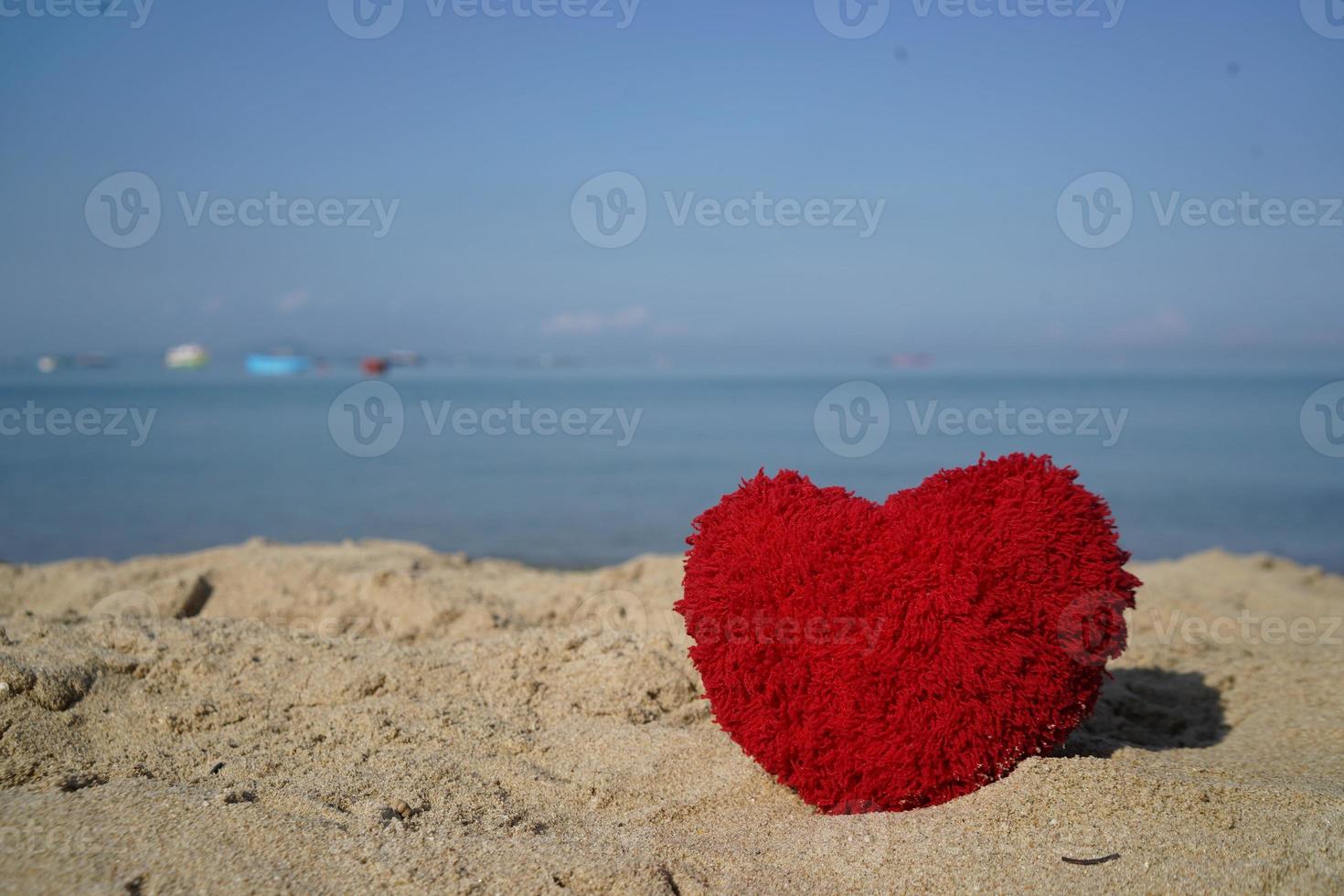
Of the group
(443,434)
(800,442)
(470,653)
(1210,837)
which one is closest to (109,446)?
(443,434)

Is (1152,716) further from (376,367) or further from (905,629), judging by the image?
(376,367)

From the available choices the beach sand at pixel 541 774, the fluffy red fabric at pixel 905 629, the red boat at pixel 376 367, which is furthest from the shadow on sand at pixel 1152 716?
the red boat at pixel 376 367

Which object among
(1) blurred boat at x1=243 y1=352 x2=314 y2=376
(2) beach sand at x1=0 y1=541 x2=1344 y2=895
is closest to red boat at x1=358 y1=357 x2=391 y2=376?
(1) blurred boat at x1=243 y1=352 x2=314 y2=376

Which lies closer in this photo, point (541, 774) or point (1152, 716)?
point (541, 774)

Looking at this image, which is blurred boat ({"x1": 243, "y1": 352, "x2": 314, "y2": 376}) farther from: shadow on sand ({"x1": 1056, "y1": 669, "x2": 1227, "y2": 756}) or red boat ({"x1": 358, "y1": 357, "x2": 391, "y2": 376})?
shadow on sand ({"x1": 1056, "y1": 669, "x2": 1227, "y2": 756})

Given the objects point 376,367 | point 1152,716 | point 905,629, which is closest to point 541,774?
point 905,629

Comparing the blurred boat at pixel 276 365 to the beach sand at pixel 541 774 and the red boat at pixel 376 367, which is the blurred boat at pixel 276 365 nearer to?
the red boat at pixel 376 367
